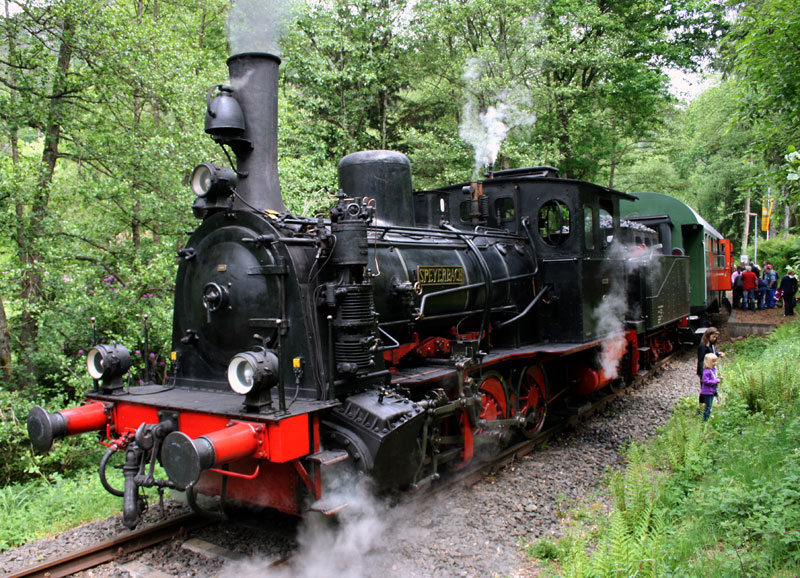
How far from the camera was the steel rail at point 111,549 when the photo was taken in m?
4.02

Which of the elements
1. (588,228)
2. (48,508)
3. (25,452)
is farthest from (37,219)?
(588,228)

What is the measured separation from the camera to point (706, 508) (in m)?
4.31

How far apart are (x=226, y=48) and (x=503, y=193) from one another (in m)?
11.8

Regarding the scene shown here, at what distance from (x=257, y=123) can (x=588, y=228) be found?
4614 mm

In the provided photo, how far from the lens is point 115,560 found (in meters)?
4.25

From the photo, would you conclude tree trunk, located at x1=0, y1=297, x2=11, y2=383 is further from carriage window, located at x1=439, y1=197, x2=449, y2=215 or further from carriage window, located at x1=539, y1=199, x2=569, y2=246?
carriage window, located at x1=539, y1=199, x2=569, y2=246

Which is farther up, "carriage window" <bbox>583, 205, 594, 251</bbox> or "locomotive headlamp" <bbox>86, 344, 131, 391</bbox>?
"carriage window" <bbox>583, 205, 594, 251</bbox>

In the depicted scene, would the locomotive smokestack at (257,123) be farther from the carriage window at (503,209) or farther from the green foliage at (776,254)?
the green foliage at (776,254)

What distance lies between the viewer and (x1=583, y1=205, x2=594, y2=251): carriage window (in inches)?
293

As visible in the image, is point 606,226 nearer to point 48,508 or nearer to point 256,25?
point 256,25

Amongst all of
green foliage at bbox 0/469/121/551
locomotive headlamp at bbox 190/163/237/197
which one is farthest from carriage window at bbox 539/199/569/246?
green foliage at bbox 0/469/121/551

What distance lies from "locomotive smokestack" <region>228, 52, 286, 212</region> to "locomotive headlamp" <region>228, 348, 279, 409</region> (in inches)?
61.1

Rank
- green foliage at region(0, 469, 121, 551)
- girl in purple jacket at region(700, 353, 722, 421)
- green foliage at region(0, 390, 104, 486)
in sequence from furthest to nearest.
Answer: girl in purple jacket at region(700, 353, 722, 421), green foliage at region(0, 390, 104, 486), green foliage at region(0, 469, 121, 551)

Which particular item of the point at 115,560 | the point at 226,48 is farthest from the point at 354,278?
the point at 226,48
